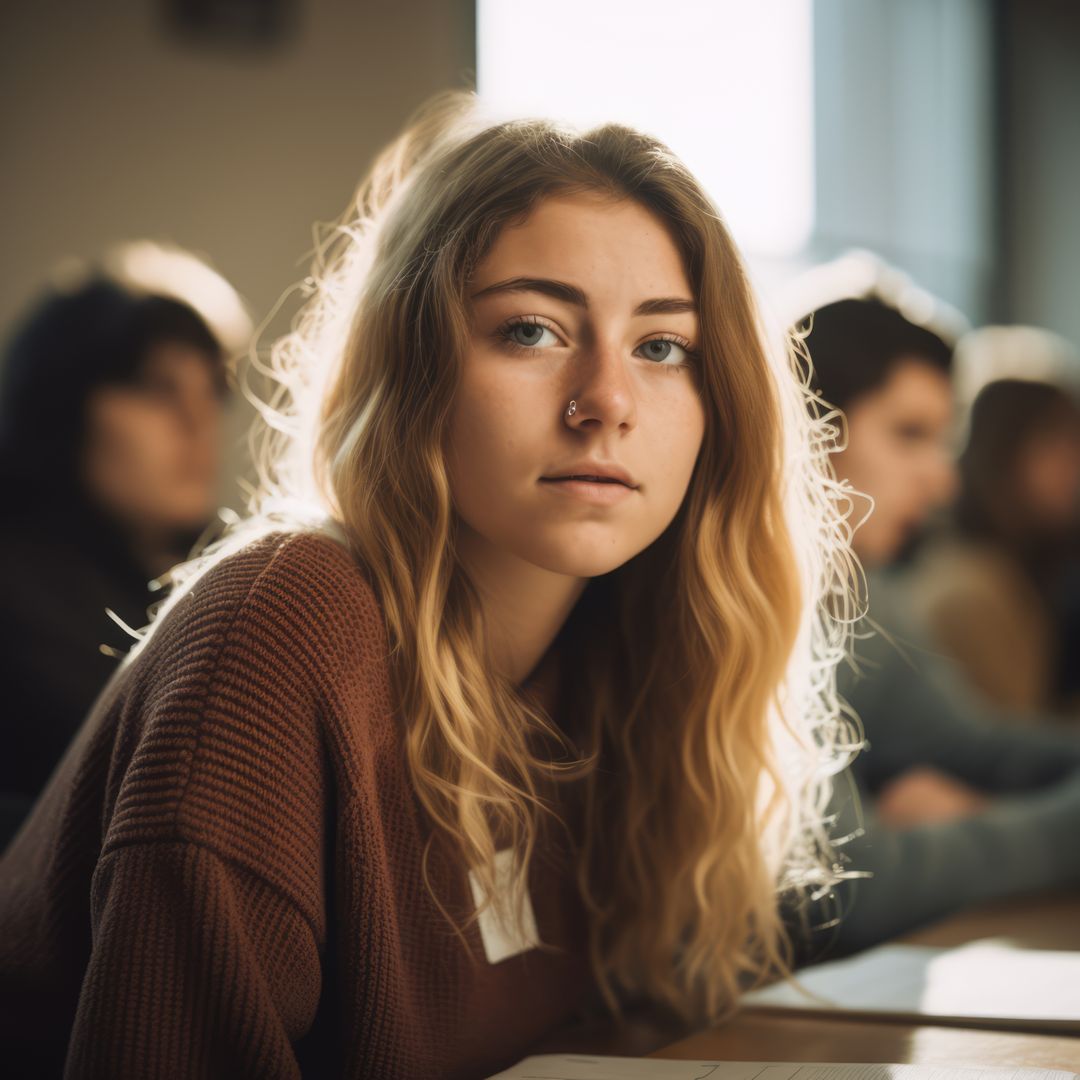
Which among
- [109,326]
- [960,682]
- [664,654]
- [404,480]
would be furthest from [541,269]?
[960,682]

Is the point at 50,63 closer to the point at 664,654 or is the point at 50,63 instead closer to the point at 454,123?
the point at 454,123

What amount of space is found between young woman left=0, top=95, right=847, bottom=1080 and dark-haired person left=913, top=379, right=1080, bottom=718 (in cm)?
156

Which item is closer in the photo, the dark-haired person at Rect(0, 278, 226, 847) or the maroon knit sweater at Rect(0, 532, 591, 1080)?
the maroon knit sweater at Rect(0, 532, 591, 1080)

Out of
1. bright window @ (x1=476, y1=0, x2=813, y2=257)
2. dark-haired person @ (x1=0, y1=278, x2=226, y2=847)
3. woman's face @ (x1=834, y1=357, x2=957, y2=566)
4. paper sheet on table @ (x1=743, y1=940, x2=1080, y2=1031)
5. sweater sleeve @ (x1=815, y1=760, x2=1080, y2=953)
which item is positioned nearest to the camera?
paper sheet on table @ (x1=743, y1=940, x2=1080, y2=1031)

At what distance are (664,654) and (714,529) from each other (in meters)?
0.13

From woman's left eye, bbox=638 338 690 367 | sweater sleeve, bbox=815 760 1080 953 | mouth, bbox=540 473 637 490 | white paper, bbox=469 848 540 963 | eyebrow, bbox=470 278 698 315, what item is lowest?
sweater sleeve, bbox=815 760 1080 953

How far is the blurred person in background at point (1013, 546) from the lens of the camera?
2.57m

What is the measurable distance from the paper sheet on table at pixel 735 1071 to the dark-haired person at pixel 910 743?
0.36 m

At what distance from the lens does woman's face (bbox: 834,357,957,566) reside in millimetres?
1657

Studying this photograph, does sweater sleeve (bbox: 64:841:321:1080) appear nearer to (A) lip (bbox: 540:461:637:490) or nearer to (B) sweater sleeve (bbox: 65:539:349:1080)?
(B) sweater sleeve (bbox: 65:539:349:1080)

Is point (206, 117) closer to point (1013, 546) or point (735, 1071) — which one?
point (1013, 546)

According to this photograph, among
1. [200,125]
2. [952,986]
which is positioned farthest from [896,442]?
[200,125]

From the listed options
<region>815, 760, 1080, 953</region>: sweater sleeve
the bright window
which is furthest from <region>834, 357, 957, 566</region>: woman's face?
the bright window

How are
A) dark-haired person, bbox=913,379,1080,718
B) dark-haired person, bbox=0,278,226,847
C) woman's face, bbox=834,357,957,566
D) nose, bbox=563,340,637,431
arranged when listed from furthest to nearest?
1. dark-haired person, bbox=913,379,1080,718
2. dark-haired person, bbox=0,278,226,847
3. woman's face, bbox=834,357,957,566
4. nose, bbox=563,340,637,431
